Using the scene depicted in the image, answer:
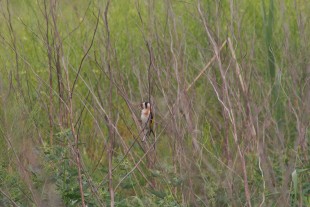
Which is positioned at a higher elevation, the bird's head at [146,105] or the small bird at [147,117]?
the bird's head at [146,105]

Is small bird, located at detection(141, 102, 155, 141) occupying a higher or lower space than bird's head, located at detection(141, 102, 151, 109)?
lower

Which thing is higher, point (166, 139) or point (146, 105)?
point (146, 105)

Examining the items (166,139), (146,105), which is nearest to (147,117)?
(146,105)

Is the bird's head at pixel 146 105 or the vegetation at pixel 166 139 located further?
the bird's head at pixel 146 105

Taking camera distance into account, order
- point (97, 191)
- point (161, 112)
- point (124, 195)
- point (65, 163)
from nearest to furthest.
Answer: point (97, 191) → point (65, 163) → point (161, 112) → point (124, 195)

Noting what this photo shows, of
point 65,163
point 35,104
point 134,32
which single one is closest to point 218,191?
point 65,163

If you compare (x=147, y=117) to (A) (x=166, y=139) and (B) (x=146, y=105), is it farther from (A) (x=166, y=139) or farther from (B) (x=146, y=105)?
(A) (x=166, y=139)

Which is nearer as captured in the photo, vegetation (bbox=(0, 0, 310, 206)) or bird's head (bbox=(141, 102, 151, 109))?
vegetation (bbox=(0, 0, 310, 206))

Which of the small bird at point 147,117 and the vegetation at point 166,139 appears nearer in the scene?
the vegetation at point 166,139

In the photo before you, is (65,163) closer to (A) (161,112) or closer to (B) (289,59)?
(A) (161,112)

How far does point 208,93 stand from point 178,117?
54.5 inches

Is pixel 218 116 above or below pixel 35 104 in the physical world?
below

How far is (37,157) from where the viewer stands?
4383 mm

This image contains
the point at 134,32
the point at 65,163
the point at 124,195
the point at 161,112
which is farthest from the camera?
the point at 134,32
